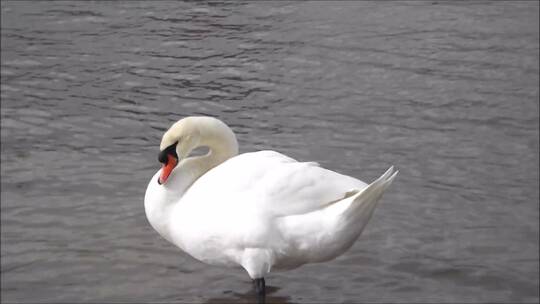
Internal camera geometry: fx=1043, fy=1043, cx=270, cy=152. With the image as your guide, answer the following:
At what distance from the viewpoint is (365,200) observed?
5027 mm

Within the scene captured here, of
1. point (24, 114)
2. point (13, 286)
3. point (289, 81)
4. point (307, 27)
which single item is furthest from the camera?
point (307, 27)

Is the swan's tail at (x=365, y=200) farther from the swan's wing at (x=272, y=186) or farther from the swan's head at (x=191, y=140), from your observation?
the swan's head at (x=191, y=140)

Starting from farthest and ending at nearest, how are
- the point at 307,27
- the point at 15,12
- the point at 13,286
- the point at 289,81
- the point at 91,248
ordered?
the point at 15,12 < the point at 307,27 < the point at 289,81 < the point at 91,248 < the point at 13,286

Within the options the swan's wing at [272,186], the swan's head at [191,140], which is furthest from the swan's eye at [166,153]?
the swan's wing at [272,186]

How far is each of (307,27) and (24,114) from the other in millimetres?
3018

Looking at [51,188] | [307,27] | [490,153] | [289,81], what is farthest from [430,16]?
[51,188]

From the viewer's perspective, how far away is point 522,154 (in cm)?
706

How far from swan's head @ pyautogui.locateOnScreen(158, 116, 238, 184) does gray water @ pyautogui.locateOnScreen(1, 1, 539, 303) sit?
2.12 ft

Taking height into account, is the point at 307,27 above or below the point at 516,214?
above

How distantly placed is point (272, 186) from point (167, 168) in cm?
69

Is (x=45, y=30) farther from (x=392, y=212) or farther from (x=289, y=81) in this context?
(x=392, y=212)

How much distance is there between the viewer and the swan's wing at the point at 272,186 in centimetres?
513

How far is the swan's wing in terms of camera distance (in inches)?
202

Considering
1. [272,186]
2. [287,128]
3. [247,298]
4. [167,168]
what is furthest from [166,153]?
[287,128]
